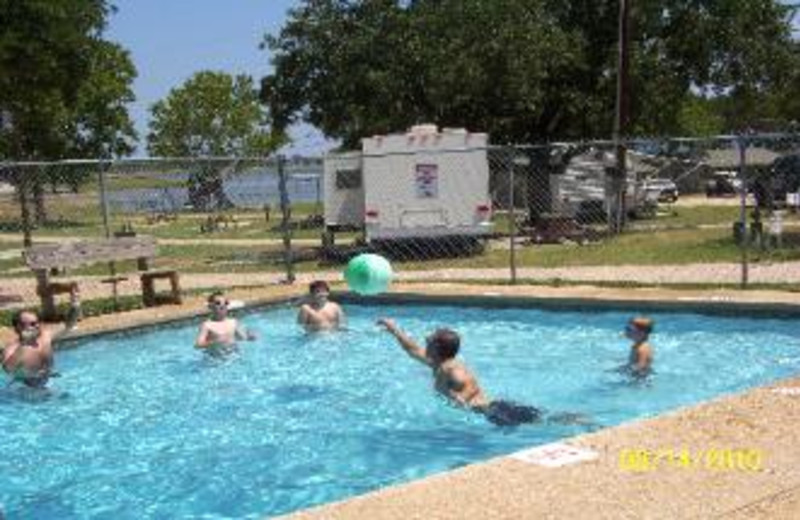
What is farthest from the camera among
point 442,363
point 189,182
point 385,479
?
point 189,182

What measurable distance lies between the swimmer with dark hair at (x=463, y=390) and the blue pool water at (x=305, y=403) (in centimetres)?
9

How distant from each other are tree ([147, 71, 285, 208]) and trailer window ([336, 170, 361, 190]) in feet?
246

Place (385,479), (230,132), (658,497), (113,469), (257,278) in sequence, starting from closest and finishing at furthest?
(658,497) → (385,479) → (113,469) → (257,278) → (230,132)

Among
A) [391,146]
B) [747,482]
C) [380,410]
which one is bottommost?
[380,410]

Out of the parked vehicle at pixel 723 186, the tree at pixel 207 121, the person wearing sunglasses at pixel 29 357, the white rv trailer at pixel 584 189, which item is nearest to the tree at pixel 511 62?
the white rv trailer at pixel 584 189

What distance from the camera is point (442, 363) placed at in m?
9.34

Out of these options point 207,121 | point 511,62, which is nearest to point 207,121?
point 207,121

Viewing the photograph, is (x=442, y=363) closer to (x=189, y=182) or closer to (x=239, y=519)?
(x=239, y=519)

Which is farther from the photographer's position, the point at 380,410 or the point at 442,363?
the point at 380,410

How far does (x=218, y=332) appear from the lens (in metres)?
12.8

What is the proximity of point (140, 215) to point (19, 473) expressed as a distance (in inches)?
1819

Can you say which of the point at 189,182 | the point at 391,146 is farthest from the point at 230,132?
the point at 391,146
